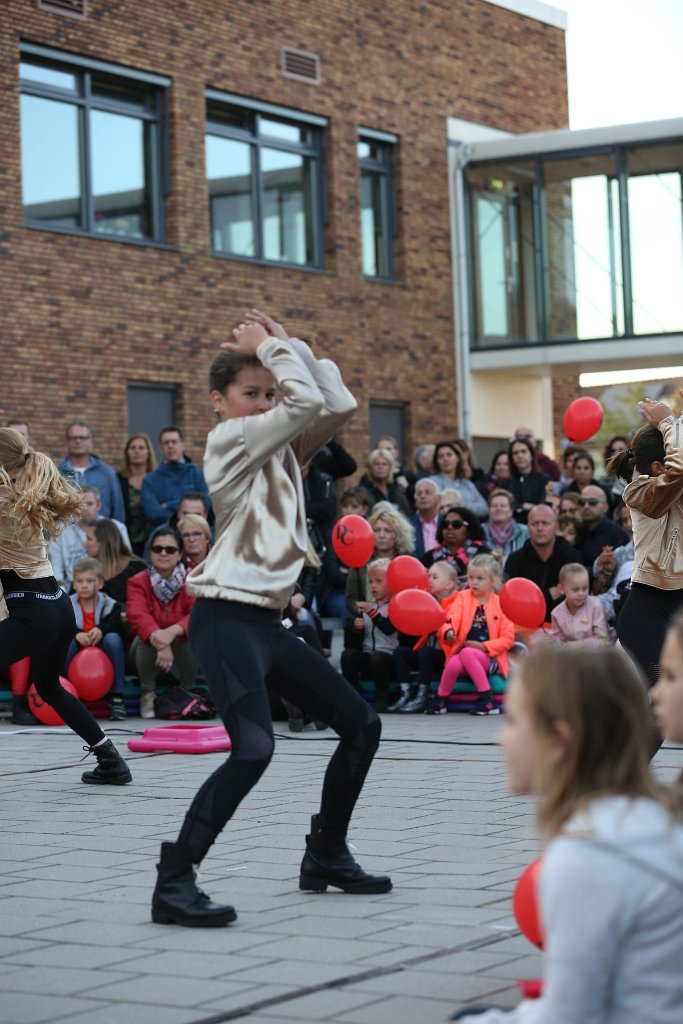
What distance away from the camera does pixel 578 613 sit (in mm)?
13266

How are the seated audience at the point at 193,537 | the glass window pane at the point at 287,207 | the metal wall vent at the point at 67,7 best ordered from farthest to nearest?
1. the glass window pane at the point at 287,207
2. the metal wall vent at the point at 67,7
3. the seated audience at the point at 193,537

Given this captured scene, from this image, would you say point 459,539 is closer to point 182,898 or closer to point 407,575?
point 407,575

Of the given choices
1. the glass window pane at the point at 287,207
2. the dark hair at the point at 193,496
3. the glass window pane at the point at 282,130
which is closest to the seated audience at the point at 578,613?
the dark hair at the point at 193,496

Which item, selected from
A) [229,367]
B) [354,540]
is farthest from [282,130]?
[229,367]

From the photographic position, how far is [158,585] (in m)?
13.5

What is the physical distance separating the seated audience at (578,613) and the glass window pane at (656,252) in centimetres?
1426

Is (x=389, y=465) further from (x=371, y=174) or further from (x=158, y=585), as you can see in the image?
(x=371, y=174)

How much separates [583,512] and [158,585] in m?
4.04

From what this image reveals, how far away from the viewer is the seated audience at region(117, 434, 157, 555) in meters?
16.6

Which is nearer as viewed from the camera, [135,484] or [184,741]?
[184,741]

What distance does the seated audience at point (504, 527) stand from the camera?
15297 mm

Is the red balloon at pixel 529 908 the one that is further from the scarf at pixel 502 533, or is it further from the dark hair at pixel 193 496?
the scarf at pixel 502 533

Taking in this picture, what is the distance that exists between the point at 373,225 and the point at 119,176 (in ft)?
18.5

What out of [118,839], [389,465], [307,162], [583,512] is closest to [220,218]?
[307,162]
